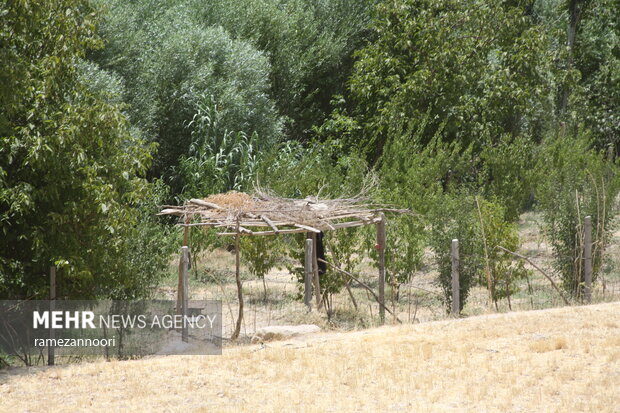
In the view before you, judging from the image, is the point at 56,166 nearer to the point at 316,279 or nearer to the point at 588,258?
the point at 316,279

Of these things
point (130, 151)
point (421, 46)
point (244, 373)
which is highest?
point (421, 46)

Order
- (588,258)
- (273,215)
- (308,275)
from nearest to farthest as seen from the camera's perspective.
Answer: (273,215) → (588,258) → (308,275)

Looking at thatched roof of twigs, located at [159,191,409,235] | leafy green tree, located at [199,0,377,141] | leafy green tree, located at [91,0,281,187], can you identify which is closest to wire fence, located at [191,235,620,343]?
thatched roof of twigs, located at [159,191,409,235]

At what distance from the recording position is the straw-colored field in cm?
858

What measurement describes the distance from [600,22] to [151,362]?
24.4m

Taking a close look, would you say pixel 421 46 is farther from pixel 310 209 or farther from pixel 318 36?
pixel 310 209

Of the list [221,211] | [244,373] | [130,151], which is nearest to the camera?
[244,373]

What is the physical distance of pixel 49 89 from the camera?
421 inches

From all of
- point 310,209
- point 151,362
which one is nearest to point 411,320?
point 310,209

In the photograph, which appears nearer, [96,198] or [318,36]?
[96,198]

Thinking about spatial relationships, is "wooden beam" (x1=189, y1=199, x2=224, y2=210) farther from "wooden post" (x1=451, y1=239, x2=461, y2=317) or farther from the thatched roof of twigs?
"wooden post" (x1=451, y1=239, x2=461, y2=317)

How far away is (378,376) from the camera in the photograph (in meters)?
9.48

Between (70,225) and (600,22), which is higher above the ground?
(600,22)

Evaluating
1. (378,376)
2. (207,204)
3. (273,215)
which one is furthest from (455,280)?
(207,204)
